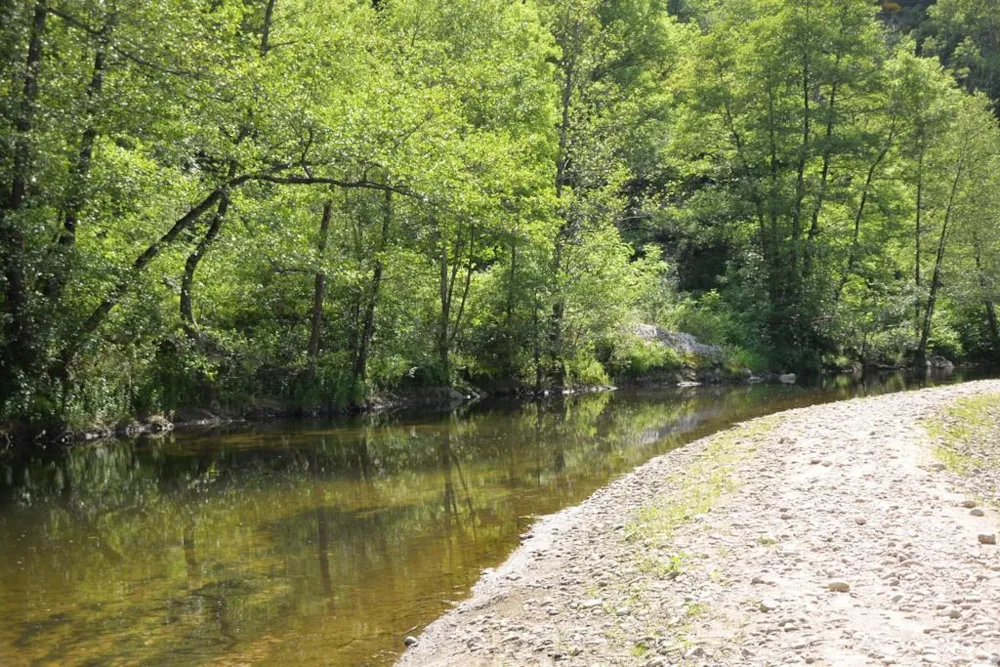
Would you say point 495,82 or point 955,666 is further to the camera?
point 495,82

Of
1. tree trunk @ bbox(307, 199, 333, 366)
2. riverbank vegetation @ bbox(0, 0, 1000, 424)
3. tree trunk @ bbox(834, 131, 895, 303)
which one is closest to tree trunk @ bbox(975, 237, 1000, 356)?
riverbank vegetation @ bbox(0, 0, 1000, 424)

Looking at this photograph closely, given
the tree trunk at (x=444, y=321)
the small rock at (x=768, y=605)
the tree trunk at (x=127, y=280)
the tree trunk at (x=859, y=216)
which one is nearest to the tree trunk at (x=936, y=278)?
the tree trunk at (x=859, y=216)

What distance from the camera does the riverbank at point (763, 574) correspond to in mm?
5543

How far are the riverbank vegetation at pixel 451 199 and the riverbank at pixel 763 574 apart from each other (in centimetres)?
1176

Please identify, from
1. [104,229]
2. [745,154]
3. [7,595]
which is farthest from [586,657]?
[745,154]

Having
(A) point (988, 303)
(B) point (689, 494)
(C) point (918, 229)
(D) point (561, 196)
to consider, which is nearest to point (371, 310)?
(D) point (561, 196)

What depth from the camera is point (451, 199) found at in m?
19.8

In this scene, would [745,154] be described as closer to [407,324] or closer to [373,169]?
[407,324]

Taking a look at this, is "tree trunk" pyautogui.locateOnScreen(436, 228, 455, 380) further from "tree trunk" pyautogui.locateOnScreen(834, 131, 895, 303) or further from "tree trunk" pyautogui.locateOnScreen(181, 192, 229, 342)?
"tree trunk" pyautogui.locateOnScreen(834, 131, 895, 303)

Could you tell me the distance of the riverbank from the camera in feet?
18.2

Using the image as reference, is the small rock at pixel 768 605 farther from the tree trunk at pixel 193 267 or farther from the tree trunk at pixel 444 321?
the tree trunk at pixel 444 321

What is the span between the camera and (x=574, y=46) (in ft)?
102

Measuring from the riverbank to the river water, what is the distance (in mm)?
928

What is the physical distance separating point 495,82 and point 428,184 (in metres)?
8.51
